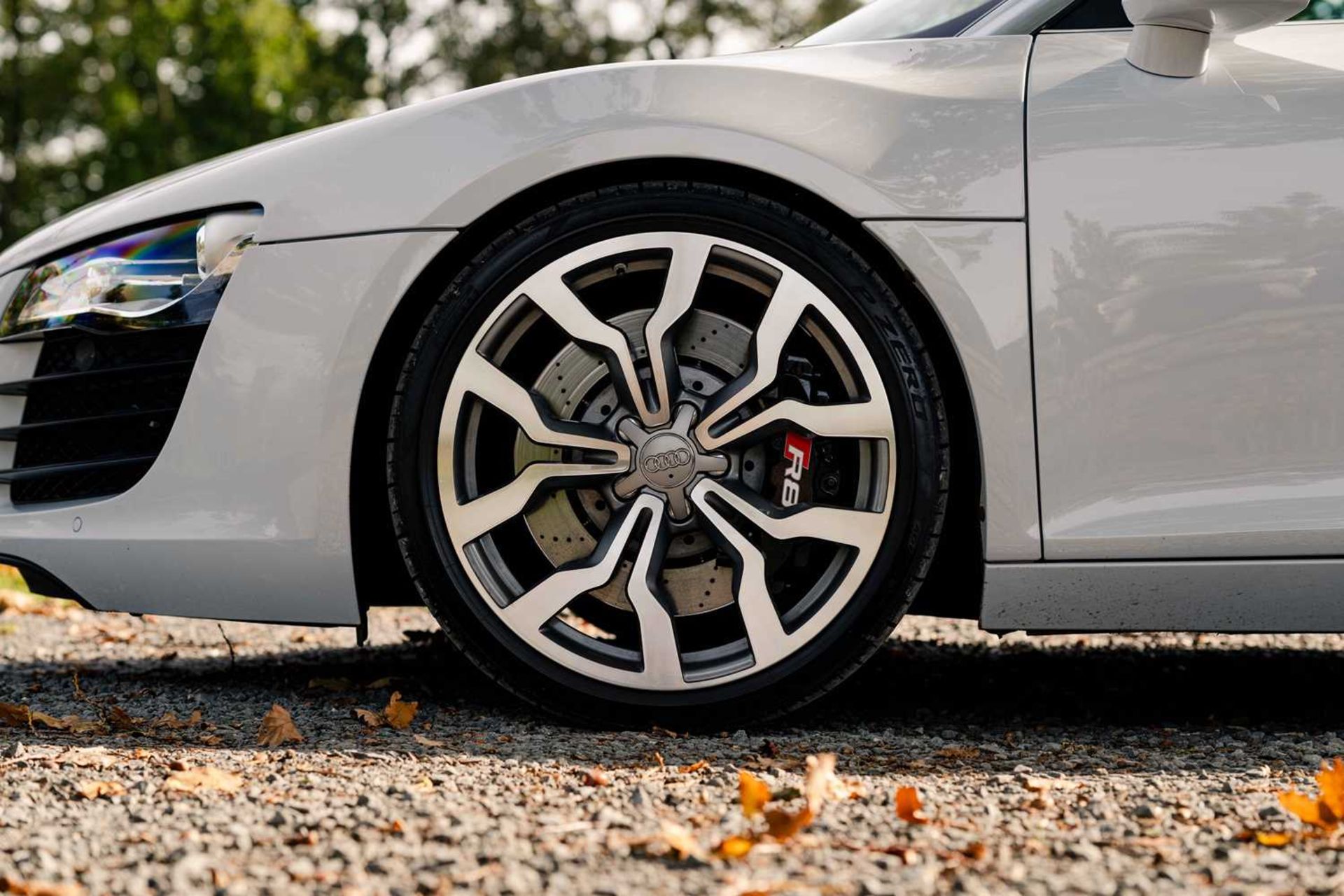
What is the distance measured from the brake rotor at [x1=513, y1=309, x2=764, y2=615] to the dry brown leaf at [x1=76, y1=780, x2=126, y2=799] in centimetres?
82

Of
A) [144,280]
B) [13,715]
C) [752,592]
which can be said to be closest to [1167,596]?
[752,592]

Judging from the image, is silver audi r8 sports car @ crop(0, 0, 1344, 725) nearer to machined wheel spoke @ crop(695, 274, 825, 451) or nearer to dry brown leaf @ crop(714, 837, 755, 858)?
machined wheel spoke @ crop(695, 274, 825, 451)

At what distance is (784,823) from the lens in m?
1.62

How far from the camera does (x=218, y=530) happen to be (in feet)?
7.38

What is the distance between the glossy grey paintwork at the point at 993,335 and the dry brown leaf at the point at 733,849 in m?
0.84

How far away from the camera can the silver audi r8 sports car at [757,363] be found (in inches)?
84.0

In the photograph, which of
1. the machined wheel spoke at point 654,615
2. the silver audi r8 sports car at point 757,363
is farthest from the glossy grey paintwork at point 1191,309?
the machined wheel spoke at point 654,615

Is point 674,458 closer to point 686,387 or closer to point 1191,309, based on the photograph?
point 686,387

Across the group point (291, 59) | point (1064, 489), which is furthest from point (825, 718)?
point (291, 59)

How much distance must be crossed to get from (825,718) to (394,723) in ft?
2.70

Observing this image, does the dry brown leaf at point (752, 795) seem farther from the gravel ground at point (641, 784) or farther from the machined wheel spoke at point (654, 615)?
the machined wheel spoke at point (654, 615)

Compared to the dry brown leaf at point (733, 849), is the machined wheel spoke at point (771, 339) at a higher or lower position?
higher

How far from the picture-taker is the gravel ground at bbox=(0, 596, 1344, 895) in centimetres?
152

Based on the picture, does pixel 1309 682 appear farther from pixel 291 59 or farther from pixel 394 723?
pixel 291 59
